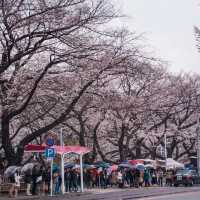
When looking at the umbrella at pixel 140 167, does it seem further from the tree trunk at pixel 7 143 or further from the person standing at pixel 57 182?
the tree trunk at pixel 7 143

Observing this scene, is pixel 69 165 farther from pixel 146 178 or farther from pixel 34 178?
pixel 146 178

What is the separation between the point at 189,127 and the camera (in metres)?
61.1

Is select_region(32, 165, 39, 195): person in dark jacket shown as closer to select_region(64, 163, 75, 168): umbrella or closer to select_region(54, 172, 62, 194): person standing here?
select_region(54, 172, 62, 194): person standing

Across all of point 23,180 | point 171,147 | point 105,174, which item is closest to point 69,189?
point 23,180

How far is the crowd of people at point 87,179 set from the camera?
32.5 meters

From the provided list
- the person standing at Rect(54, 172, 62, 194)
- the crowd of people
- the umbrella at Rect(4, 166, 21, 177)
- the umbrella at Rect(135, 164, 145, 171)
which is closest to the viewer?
the umbrella at Rect(4, 166, 21, 177)

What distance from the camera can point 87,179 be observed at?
42.2 metres

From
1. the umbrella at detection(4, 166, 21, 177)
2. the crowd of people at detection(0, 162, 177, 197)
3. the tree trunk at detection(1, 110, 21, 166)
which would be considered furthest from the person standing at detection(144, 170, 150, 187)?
the umbrella at detection(4, 166, 21, 177)

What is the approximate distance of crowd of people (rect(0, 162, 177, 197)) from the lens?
32500 millimetres

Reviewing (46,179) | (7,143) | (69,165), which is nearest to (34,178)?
(46,179)

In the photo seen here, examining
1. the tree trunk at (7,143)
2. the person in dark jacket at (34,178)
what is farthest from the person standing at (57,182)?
the tree trunk at (7,143)

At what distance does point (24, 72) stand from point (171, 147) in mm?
31952

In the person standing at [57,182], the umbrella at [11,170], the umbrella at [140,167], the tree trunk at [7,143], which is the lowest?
the person standing at [57,182]

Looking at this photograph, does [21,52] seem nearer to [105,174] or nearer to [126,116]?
[105,174]
